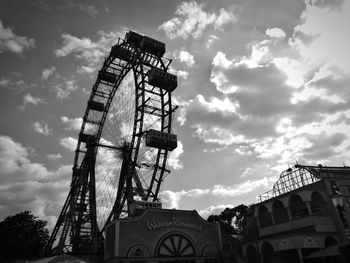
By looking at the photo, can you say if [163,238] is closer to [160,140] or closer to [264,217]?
[264,217]

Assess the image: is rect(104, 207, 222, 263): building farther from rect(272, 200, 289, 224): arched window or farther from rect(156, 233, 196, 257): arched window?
rect(272, 200, 289, 224): arched window

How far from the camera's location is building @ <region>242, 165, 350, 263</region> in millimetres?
26812

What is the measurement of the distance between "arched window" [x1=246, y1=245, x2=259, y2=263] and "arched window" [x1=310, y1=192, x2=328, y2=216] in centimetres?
699

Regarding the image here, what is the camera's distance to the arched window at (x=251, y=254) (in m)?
31.5

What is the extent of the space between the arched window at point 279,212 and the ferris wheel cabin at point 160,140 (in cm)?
1420

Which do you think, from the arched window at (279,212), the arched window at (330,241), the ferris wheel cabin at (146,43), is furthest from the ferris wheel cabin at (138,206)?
the ferris wheel cabin at (146,43)

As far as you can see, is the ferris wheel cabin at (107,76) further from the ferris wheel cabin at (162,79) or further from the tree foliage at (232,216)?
the tree foliage at (232,216)

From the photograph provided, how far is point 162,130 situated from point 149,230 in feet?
52.2

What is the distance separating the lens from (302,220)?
94.6 ft

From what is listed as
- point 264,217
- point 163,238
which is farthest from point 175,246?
point 264,217

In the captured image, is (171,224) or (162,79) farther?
(162,79)

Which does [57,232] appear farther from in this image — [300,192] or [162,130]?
[300,192]

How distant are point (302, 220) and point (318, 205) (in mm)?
2413

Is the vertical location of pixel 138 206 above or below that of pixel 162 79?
below
